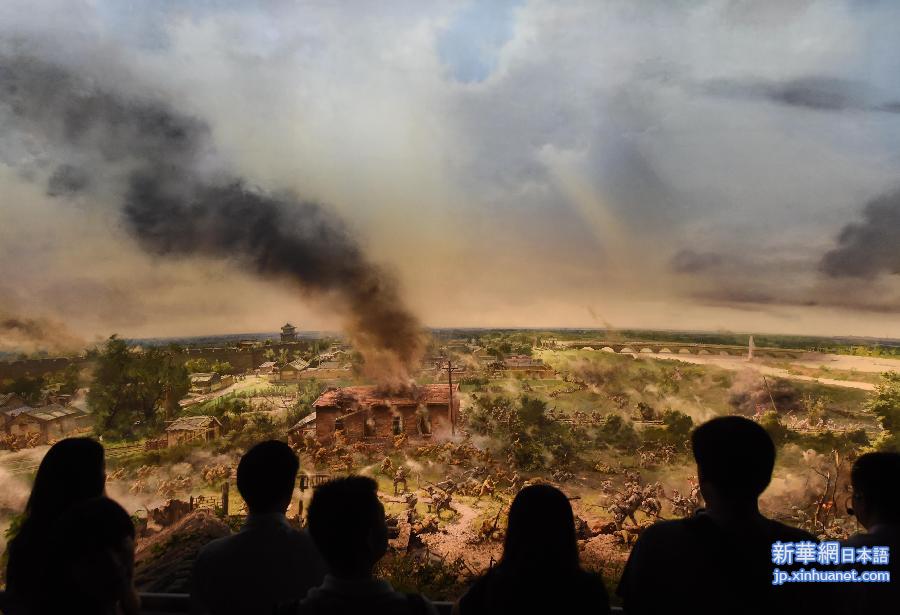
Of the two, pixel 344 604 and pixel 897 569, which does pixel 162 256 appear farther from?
pixel 897 569

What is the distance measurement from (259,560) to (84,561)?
0.55 meters

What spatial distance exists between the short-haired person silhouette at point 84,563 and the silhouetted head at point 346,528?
712mm

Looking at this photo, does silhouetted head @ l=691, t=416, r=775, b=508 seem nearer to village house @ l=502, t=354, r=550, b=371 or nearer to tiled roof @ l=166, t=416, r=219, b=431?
village house @ l=502, t=354, r=550, b=371

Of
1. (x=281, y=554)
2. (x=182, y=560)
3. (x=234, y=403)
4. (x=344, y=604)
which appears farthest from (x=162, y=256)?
(x=344, y=604)

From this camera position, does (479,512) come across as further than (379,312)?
No

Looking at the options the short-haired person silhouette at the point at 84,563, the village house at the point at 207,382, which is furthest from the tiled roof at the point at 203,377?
the short-haired person silhouette at the point at 84,563

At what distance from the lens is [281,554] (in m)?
2.06

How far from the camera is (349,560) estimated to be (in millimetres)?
1635

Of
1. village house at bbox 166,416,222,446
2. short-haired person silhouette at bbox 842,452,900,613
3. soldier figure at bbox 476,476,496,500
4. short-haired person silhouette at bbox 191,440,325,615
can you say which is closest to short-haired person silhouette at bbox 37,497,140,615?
short-haired person silhouette at bbox 191,440,325,615

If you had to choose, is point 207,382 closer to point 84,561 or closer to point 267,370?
point 267,370

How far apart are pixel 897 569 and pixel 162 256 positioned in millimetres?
6224

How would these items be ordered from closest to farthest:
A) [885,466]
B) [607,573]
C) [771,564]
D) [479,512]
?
[771,564]
[885,466]
[607,573]
[479,512]

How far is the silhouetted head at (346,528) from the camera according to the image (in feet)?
5.36

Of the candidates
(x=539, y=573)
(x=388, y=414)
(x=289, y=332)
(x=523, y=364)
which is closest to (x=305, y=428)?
(x=388, y=414)
